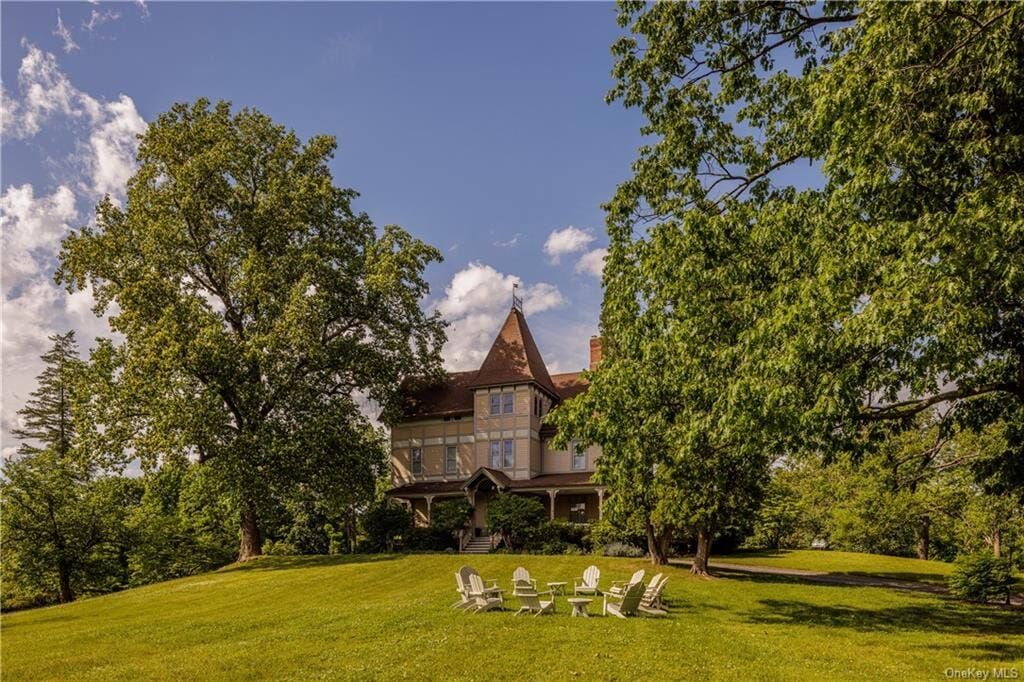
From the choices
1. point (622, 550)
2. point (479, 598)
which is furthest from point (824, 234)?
point (622, 550)

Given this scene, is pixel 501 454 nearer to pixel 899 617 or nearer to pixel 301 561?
pixel 301 561

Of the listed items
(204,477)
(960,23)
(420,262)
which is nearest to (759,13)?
(960,23)

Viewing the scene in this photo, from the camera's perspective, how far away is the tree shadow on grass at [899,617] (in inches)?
600

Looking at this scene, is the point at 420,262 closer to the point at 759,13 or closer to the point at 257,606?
the point at 257,606

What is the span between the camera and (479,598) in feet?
51.5

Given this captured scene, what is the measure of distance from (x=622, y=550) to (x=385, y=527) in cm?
1220

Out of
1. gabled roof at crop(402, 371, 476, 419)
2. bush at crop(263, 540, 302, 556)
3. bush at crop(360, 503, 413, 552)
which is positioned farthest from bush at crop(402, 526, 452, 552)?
gabled roof at crop(402, 371, 476, 419)

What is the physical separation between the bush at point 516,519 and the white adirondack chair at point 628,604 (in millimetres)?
17715

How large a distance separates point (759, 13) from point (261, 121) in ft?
79.9

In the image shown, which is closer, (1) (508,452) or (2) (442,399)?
(1) (508,452)

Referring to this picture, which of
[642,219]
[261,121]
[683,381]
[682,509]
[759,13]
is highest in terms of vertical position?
[261,121]

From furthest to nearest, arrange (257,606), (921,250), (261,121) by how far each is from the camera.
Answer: (261,121) → (257,606) → (921,250)

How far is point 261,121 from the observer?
3086cm

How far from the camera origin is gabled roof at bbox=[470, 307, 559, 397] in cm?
3878
